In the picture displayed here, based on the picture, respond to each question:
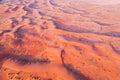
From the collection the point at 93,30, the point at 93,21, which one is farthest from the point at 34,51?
the point at 93,21

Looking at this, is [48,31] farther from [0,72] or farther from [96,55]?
[0,72]

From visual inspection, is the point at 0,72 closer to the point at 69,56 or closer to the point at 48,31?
the point at 69,56

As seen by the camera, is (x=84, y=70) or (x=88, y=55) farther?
(x=88, y=55)

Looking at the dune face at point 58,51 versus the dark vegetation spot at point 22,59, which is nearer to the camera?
the dune face at point 58,51

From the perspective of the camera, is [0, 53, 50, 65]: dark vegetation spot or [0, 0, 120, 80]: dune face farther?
[0, 53, 50, 65]: dark vegetation spot

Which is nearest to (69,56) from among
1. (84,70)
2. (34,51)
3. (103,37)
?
(84,70)

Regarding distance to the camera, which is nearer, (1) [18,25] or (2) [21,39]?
(2) [21,39]

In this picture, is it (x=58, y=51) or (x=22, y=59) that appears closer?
(x=22, y=59)

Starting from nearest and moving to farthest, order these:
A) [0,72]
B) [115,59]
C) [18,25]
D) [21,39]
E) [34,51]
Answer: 1. [0,72]
2. [115,59]
3. [34,51]
4. [21,39]
5. [18,25]

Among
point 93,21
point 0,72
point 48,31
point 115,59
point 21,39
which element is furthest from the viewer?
point 93,21
